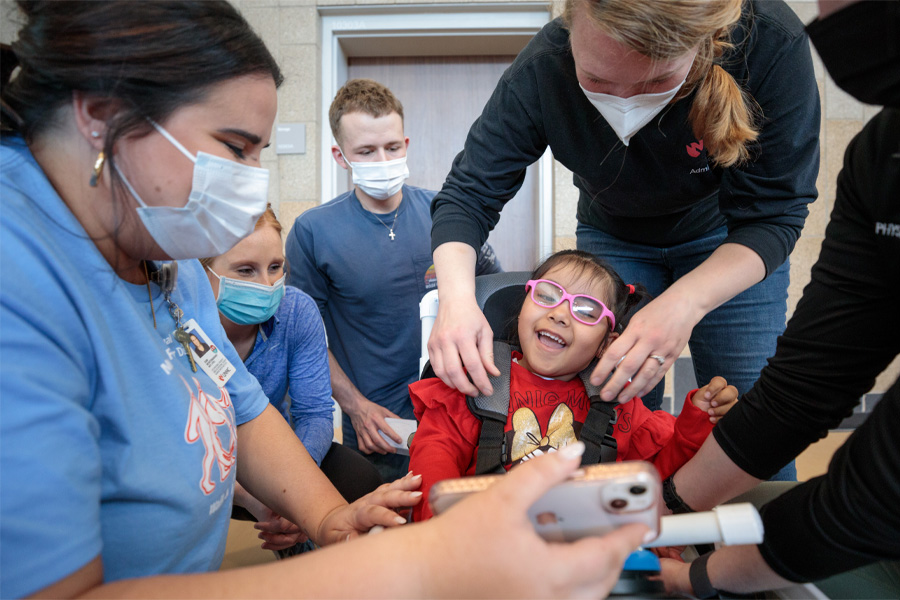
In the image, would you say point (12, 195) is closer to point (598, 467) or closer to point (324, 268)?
point (598, 467)

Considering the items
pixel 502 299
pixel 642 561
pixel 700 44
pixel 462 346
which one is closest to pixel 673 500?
pixel 642 561

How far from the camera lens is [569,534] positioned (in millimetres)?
683

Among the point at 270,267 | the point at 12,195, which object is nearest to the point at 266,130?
the point at 12,195

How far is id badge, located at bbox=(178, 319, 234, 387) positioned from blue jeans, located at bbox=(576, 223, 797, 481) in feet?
4.13

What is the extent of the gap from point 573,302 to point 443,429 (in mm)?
488

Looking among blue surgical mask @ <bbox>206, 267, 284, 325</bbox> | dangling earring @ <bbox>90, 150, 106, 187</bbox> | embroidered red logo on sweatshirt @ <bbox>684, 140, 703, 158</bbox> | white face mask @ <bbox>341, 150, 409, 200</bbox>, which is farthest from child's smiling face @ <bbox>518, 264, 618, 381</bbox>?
white face mask @ <bbox>341, 150, 409, 200</bbox>

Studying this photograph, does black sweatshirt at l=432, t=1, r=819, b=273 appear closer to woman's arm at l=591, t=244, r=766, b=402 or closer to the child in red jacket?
woman's arm at l=591, t=244, r=766, b=402

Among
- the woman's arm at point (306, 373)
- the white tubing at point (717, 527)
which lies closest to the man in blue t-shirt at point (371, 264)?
the woman's arm at point (306, 373)

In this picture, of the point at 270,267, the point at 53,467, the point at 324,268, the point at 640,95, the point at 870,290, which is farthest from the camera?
the point at 324,268

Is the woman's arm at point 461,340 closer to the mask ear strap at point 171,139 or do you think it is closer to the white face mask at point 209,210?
the white face mask at point 209,210

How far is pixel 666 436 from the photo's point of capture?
62.4 inches

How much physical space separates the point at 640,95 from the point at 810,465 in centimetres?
311

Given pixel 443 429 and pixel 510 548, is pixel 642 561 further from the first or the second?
pixel 443 429

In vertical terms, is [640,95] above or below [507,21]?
below
